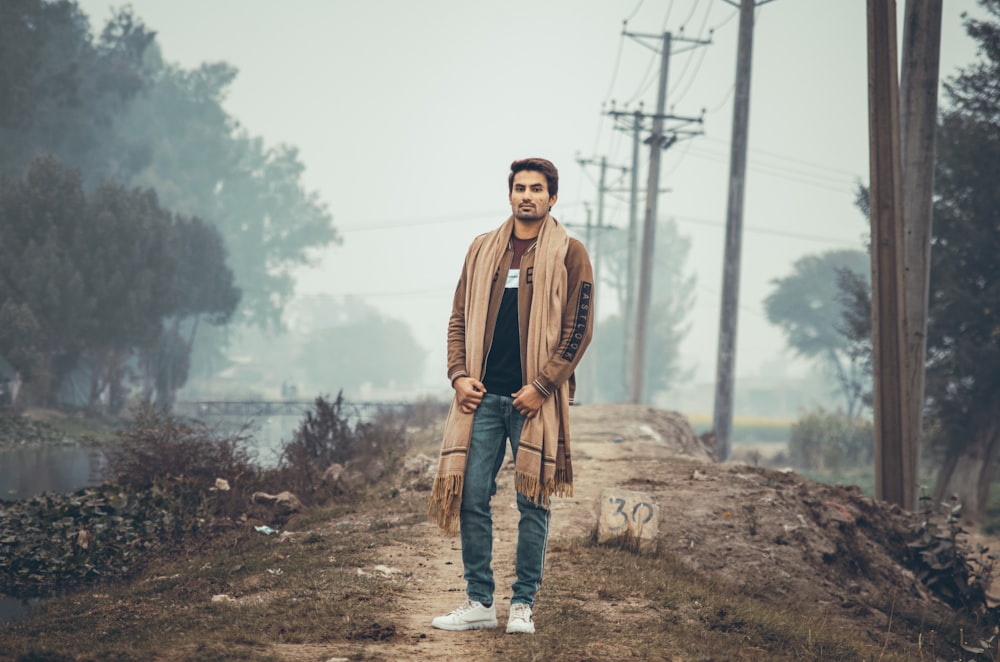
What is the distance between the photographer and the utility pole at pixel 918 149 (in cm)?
1175

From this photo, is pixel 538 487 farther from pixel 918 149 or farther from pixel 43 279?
pixel 43 279

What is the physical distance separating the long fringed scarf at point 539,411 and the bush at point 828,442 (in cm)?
2991

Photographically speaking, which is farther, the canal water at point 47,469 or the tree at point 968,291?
the tree at point 968,291

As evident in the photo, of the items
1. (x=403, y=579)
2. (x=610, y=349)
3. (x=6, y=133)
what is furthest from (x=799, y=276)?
(x=403, y=579)

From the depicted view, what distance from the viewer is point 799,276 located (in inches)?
3162

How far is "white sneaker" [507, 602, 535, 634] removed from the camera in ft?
17.7

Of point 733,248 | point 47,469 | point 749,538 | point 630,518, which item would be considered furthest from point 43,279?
point 630,518

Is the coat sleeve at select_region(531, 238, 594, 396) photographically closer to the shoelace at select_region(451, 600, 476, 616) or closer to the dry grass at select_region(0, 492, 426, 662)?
the shoelace at select_region(451, 600, 476, 616)

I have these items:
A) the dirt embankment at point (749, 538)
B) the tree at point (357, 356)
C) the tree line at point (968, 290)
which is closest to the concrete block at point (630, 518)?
the dirt embankment at point (749, 538)

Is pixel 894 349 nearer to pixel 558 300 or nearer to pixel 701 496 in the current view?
pixel 701 496

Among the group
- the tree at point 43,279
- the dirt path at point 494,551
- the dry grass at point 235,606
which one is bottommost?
the dry grass at point 235,606

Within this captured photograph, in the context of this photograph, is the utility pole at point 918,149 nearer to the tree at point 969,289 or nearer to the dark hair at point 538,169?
the dark hair at point 538,169

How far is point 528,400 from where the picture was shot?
518 centimetres

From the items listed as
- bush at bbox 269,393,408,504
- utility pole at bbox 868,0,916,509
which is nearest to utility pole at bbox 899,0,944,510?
utility pole at bbox 868,0,916,509
